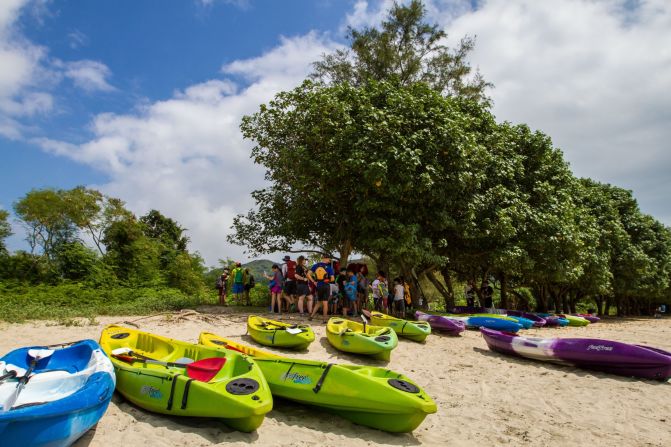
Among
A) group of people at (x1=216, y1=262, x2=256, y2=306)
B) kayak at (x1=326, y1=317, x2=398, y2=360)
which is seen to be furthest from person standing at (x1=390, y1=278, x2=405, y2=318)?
group of people at (x1=216, y1=262, x2=256, y2=306)

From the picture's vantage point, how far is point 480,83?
22.8 meters

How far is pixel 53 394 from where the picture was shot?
4.82m

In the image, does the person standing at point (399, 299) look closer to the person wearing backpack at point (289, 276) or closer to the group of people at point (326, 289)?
the group of people at point (326, 289)

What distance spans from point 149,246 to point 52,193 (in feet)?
18.8

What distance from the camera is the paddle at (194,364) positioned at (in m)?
6.21

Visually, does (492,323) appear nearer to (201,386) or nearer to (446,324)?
(446,324)

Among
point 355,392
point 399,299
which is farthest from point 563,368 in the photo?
point 355,392

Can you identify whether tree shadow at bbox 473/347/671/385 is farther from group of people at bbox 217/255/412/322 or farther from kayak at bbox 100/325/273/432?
kayak at bbox 100/325/273/432

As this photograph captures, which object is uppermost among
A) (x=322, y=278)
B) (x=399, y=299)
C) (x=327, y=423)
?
(x=322, y=278)

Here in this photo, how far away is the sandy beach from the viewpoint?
5.31m

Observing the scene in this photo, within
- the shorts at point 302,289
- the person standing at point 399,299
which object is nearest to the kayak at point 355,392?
the shorts at point 302,289

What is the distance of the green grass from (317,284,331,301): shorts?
18.9 feet

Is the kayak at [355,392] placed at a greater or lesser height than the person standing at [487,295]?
lesser

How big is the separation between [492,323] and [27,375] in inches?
528
